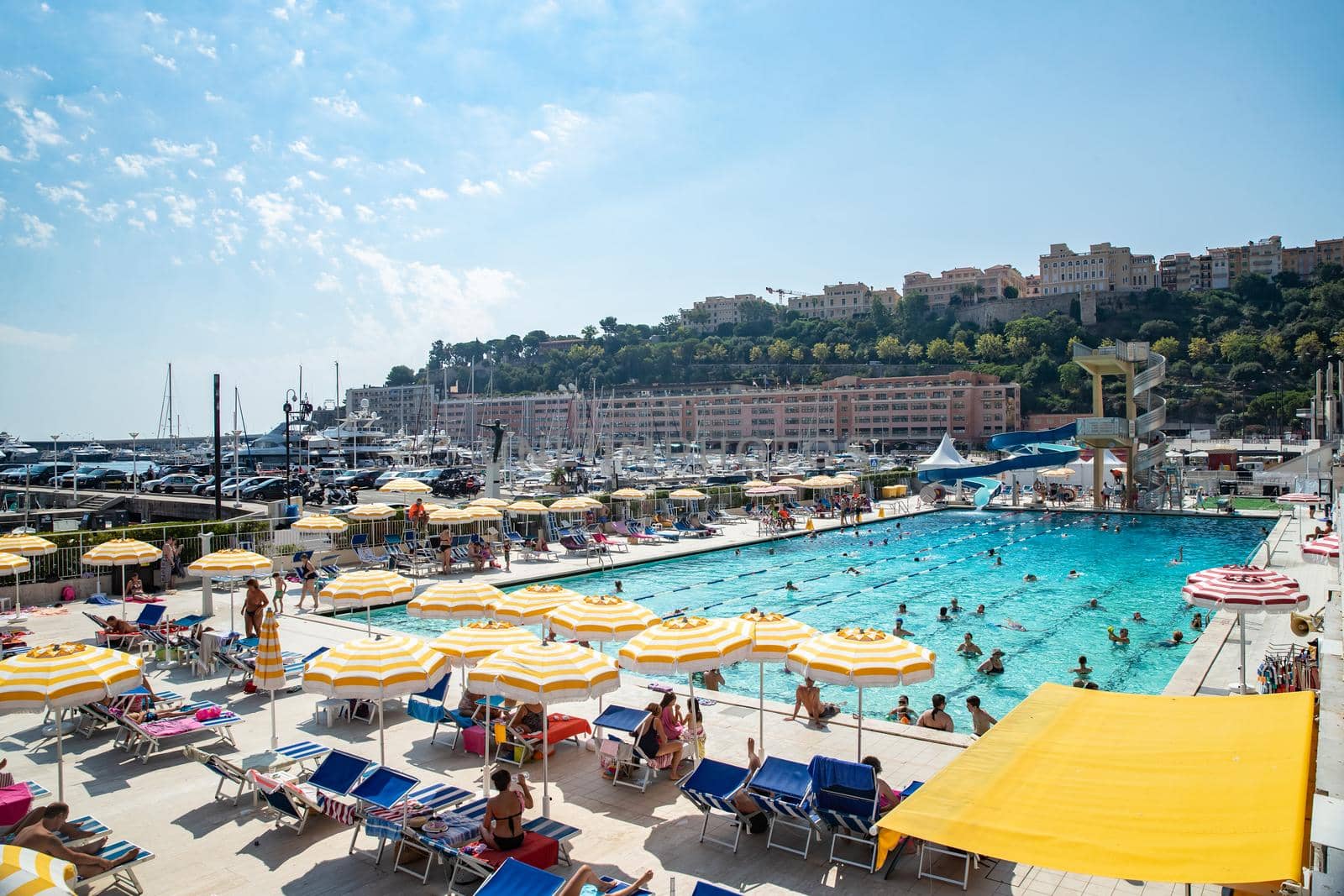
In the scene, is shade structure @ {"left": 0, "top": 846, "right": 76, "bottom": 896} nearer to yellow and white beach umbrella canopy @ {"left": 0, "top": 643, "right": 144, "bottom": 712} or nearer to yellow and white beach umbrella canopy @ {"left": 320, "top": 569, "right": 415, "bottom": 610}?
yellow and white beach umbrella canopy @ {"left": 0, "top": 643, "right": 144, "bottom": 712}

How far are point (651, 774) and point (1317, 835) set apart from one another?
591 centimetres

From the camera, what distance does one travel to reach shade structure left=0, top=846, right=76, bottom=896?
390 cm

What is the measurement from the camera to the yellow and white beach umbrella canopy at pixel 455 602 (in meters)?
11.3

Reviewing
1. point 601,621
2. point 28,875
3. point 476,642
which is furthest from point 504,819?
point 601,621

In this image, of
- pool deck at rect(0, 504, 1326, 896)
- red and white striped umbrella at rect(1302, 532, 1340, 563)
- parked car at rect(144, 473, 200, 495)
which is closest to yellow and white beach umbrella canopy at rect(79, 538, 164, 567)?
pool deck at rect(0, 504, 1326, 896)

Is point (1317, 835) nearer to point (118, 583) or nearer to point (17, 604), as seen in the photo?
point (17, 604)

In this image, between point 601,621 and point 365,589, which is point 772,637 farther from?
point 365,589

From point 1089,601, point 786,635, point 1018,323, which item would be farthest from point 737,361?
point 786,635

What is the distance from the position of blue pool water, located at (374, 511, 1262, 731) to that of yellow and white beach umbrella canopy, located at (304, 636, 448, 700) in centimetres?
731

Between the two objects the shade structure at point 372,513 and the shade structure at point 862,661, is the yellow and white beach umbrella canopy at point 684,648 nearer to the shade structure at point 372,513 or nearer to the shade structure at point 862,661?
the shade structure at point 862,661

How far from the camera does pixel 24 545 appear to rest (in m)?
15.8

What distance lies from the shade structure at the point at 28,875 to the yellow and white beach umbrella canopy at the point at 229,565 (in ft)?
32.5

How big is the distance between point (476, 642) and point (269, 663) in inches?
90.1

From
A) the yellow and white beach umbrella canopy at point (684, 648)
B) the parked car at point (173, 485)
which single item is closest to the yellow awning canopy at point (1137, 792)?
the yellow and white beach umbrella canopy at point (684, 648)
